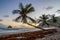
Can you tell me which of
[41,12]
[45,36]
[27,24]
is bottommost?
[45,36]

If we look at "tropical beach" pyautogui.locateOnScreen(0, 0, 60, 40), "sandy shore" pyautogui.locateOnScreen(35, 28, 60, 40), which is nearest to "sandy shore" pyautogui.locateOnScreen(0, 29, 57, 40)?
"tropical beach" pyautogui.locateOnScreen(0, 0, 60, 40)

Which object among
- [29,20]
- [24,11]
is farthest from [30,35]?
[24,11]

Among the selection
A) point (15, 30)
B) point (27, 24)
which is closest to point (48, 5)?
point (27, 24)

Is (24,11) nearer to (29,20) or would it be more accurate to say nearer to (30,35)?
(29,20)

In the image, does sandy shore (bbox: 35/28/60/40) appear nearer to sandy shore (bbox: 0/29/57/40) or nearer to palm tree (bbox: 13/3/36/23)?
sandy shore (bbox: 0/29/57/40)

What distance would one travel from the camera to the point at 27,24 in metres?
5.59

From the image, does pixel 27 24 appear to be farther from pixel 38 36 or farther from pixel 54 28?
pixel 54 28

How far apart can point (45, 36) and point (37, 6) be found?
4.16ft

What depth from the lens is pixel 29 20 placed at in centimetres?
583

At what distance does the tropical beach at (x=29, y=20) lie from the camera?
5.18 m

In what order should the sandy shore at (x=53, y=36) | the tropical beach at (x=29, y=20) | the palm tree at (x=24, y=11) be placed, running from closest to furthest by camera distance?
the tropical beach at (x=29, y=20), the palm tree at (x=24, y=11), the sandy shore at (x=53, y=36)

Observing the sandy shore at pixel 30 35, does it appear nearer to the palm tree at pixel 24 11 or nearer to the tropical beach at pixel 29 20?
the tropical beach at pixel 29 20

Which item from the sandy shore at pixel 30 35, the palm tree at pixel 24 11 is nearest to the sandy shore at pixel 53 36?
the sandy shore at pixel 30 35

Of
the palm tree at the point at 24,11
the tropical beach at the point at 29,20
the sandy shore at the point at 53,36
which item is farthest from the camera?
the sandy shore at the point at 53,36
